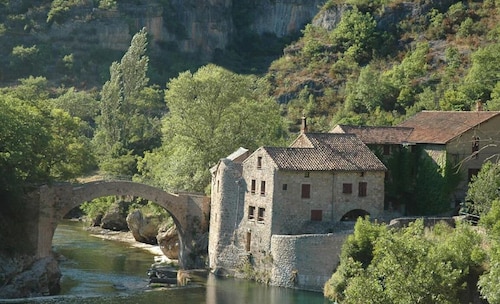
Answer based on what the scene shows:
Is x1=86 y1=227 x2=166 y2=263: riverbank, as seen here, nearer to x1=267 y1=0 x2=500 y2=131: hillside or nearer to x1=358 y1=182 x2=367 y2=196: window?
x1=358 y1=182 x2=367 y2=196: window

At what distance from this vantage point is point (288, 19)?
154m

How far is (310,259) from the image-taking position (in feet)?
205

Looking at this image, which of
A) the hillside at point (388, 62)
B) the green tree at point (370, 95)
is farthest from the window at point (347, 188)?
the green tree at point (370, 95)

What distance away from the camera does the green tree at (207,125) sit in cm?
7856

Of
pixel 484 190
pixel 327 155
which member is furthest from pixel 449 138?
pixel 327 155

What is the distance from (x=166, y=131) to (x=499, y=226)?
3397 centimetres

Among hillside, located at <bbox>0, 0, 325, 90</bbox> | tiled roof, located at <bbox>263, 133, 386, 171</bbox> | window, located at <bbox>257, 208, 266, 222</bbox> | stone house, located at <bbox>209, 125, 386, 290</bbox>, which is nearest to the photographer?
stone house, located at <bbox>209, 125, 386, 290</bbox>

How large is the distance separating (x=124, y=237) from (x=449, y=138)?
28537 millimetres

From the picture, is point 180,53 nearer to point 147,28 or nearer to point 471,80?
point 147,28

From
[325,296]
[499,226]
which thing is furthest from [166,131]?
[499,226]

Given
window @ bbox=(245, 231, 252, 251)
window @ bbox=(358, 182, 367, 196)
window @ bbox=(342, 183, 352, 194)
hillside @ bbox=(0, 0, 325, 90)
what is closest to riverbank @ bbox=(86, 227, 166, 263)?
window @ bbox=(245, 231, 252, 251)

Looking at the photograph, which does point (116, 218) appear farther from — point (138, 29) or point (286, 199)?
point (138, 29)

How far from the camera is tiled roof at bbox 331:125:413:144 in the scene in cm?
7081

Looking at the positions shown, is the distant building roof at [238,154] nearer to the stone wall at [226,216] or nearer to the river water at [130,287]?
the stone wall at [226,216]
